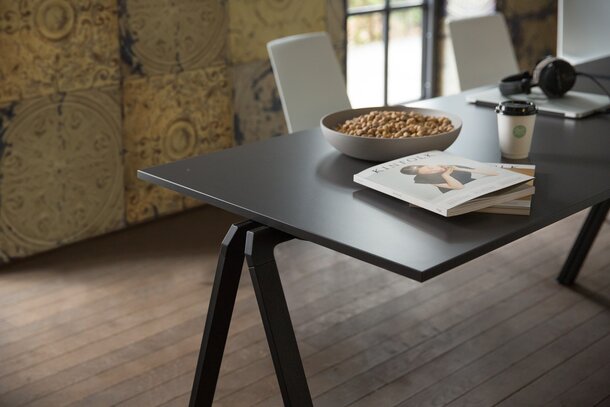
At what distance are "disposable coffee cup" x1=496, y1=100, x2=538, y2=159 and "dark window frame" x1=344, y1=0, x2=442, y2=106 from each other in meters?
2.69

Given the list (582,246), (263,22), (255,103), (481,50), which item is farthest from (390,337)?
(263,22)

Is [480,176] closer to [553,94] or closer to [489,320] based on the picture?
[553,94]

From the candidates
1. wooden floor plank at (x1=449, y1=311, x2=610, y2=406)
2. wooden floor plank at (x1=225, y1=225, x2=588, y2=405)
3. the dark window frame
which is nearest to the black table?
wooden floor plank at (x1=225, y1=225, x2=588, y2=405)

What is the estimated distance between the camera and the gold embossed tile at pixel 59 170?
11.0ft

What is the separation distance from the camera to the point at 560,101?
268cm

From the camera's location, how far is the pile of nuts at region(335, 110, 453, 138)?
212 centimetres

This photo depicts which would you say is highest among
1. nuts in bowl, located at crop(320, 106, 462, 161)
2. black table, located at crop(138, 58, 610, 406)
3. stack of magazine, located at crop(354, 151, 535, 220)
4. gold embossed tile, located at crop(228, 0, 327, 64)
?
gold embossed tile, located at crop(228, 0, 327, 64)

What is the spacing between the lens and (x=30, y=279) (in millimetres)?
3297

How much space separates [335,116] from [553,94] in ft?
2.66

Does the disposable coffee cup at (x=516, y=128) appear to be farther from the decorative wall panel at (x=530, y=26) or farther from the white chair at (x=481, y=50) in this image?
the decorative wall panel at (x=530, y=26)

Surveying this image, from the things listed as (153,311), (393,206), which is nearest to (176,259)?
(153,311)

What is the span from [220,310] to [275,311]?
230 mm

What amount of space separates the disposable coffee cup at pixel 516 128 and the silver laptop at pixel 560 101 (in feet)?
1.53

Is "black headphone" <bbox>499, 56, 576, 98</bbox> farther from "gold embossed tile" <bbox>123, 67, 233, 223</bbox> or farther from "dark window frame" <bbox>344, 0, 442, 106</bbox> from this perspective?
"dark window frame" <bbox>344, 0, 442, 106</bbox>
